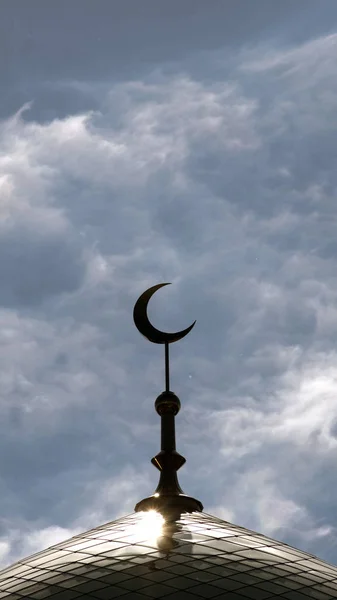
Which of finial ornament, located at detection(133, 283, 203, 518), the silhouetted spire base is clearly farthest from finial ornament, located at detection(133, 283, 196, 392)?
the silhouetted spire base

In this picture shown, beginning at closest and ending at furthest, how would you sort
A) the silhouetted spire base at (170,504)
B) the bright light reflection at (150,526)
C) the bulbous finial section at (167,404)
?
the bright light reflection at (150,526), the silhouetted spire base at (170,504), the bulbous finial section at (167,404)

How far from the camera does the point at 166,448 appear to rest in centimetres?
2361

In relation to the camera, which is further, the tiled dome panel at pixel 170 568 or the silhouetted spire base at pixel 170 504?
the silhouetted spire base at pixel 170 504

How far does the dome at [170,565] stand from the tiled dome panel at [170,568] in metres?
0.01

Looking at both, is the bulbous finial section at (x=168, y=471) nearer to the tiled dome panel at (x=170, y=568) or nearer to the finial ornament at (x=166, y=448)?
the finial ornament at (x=166, y=448)

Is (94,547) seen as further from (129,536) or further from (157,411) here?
(157,411)

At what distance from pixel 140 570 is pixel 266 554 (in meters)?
2.26

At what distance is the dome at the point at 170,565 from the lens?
60.0 ft

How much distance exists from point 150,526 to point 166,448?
2.79 metres

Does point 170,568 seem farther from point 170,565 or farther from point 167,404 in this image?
point 167,404

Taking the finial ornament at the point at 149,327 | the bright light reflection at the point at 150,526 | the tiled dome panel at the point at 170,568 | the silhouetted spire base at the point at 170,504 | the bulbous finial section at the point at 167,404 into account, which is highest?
the finial ornament at the point at 149,327

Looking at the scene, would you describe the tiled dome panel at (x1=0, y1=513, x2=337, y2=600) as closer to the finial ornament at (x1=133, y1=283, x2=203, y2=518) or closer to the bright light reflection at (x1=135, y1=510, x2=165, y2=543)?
the bright light reflection at (x1=135, y1=510, x2=165, y2=543)

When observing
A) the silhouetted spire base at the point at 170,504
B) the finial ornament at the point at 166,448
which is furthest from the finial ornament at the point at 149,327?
the silhouetted spire base at the point at 170,504

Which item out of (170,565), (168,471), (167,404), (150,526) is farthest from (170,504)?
(170,565)
